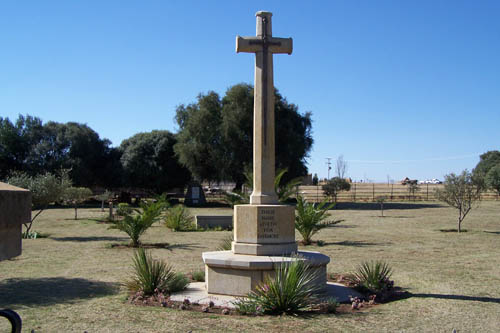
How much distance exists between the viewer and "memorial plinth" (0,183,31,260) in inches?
91.7

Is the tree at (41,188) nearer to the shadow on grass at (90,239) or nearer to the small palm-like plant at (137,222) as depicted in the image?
the shadow on grass at (90,239)

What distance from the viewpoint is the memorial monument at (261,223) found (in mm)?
7406

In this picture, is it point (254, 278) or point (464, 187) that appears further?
point (464, 187)

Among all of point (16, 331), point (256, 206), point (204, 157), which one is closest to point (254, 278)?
point (256, 206)

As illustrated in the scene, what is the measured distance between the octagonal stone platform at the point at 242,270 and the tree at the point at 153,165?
40.1 m

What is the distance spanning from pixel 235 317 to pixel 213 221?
49.3 feet

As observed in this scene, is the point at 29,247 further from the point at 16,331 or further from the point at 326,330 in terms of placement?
the point at 16,331

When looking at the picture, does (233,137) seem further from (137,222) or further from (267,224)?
(267,224)

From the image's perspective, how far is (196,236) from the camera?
17938mm


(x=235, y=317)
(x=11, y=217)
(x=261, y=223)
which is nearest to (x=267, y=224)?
(x=261, y=223)

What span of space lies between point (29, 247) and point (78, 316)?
8846 mm

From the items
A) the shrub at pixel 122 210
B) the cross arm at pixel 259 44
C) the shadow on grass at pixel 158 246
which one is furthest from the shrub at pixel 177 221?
the cross arm at pixel 259 44

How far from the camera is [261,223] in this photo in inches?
313

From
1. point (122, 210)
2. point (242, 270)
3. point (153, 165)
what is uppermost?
point (153, 165)
